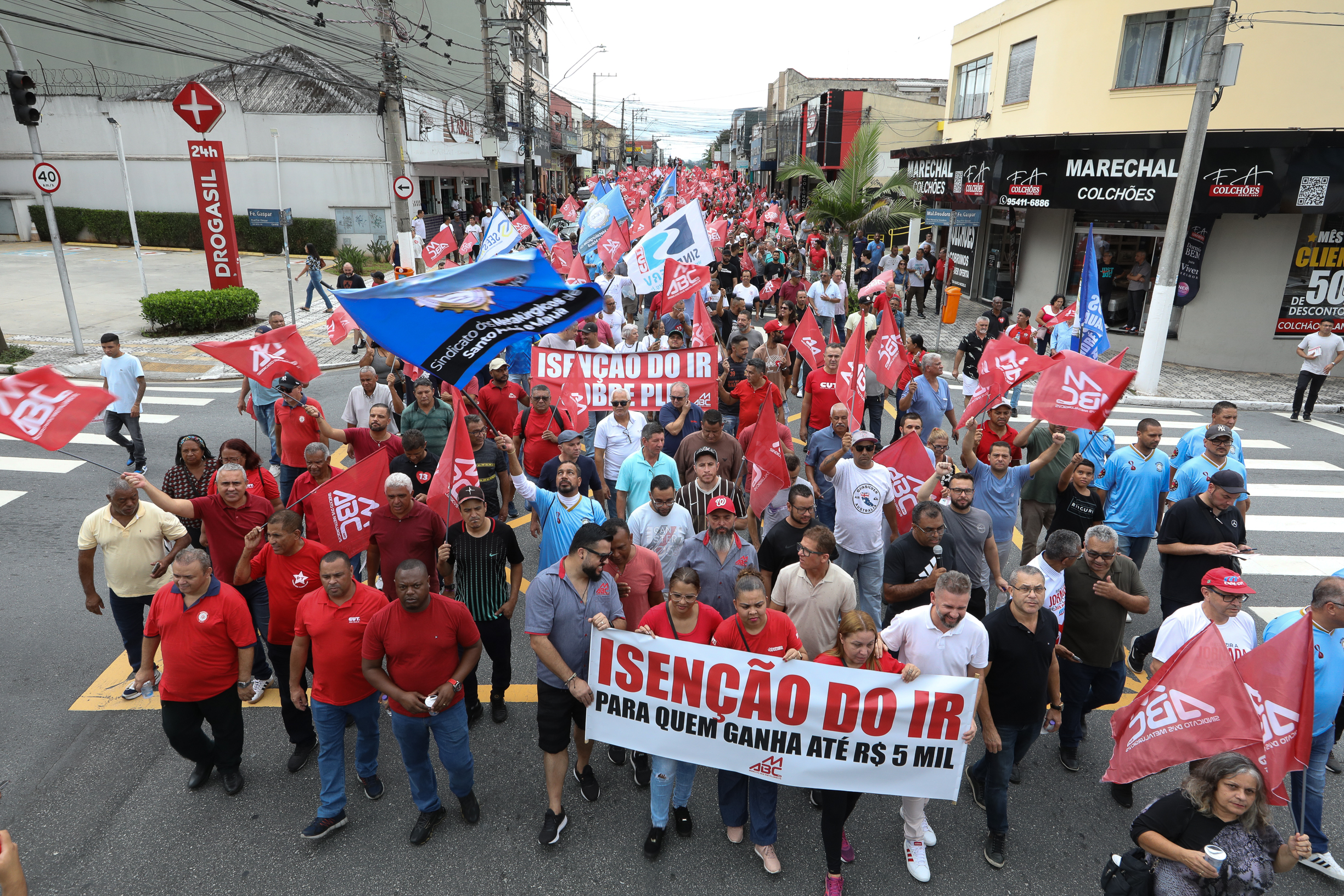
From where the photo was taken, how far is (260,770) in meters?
5.07

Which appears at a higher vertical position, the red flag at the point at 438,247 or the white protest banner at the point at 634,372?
the red flag at the point at 438,247

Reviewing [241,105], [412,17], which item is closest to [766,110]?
[412,17]

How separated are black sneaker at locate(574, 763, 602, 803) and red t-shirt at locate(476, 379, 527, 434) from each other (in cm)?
436

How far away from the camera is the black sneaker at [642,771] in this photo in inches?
197

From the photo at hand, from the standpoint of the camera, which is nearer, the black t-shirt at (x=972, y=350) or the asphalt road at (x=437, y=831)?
the asphalt road at (x=437, y=831)

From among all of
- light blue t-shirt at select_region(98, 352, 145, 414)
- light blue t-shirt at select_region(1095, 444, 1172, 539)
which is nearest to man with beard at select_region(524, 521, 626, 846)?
light blue t-shirt at select_region(1095, 444, 1172, 539)

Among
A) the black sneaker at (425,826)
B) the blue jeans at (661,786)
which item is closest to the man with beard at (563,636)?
the blue jeans at (661,786)

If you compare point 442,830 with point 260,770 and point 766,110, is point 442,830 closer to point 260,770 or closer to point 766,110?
point 260,770

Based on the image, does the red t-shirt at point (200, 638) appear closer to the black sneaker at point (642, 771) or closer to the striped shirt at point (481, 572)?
the striped shirt at point (481, 572)

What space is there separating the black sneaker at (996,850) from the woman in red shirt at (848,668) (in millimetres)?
368

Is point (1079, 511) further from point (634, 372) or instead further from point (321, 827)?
point (321, 827)

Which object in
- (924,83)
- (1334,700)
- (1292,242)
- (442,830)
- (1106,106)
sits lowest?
(442,830)

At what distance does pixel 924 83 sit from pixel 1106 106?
44052 millimetres

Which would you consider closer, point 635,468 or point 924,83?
point 635,468
